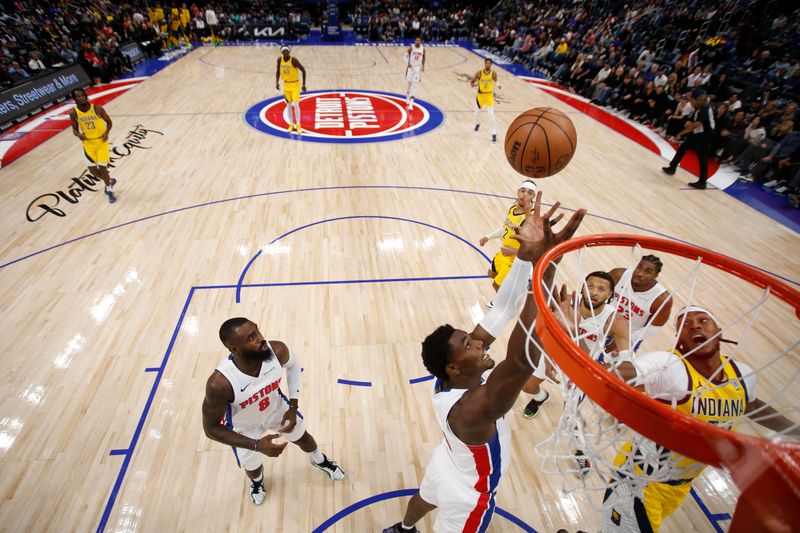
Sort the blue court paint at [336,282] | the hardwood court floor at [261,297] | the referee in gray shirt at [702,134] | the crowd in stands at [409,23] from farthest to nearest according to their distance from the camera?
the crowd in stands at [409,23] → the referee in gray shirt at [702,134] → the blue court paint at [336,282] → the hardwood court floor at [261,297]

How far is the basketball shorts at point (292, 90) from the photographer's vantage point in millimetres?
9156

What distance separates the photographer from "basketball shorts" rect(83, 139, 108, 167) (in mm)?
6520

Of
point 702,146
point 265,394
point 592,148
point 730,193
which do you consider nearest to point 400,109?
point 592,148

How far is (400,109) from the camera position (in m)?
11.6

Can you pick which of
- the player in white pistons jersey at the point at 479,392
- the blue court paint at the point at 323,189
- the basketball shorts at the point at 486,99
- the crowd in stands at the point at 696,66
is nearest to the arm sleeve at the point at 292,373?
the player in white pistons jersey at the point at 479,392

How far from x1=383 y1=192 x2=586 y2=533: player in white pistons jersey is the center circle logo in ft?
26.9

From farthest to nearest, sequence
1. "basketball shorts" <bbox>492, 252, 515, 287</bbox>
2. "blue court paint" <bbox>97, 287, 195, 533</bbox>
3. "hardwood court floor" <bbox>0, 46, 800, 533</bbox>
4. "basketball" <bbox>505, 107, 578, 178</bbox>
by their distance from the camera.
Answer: "basketball shorts" <bbox>492, 252, 515, 287</bbox>, "basketball" <bbox>505, 107, 578, 178</bbox>, "hardwood court floor" <bbox>0, 46, 800, 533</bbox>, "blue court paint" <bbox>97, 287, 195, 533</bbox>

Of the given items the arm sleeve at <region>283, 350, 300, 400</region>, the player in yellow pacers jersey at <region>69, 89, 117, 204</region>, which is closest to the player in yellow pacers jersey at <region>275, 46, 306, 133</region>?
the player in yellow pacers jersey at <region>69, 89, 117, 204</region>

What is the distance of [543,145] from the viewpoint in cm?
355

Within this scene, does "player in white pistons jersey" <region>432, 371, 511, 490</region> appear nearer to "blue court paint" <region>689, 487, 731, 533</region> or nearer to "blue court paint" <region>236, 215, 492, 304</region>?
"blue court paint" <region>689, 487, 731, 533</region>

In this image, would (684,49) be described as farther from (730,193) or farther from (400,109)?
(400,109)

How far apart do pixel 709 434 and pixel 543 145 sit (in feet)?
9.29

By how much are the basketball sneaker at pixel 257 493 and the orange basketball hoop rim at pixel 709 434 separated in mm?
2420

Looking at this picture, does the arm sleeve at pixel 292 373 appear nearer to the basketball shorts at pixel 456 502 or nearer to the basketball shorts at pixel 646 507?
the basketball shorts at pixel 456 502
